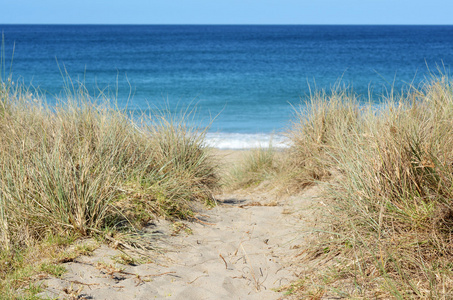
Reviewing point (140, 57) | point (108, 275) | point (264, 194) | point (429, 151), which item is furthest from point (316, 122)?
point (140, 57)

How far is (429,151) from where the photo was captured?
2.89 metres

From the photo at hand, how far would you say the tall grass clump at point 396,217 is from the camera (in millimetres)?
2508

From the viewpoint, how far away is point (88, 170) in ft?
10.6

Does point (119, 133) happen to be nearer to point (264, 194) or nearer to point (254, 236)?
point (254, 236)

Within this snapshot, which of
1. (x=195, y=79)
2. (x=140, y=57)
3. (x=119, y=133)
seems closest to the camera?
(x=119, y=133)

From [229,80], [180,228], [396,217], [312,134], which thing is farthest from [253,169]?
[229,80]

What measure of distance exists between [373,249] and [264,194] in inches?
115

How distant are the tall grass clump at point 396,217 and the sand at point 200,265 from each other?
0.41 m

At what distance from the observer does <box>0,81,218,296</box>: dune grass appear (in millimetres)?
3152

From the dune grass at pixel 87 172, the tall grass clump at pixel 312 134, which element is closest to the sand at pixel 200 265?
the dune grass at pixel 87 172

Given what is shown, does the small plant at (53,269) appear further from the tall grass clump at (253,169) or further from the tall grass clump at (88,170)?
the tall grass clump at (253,169)

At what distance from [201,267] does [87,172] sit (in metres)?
1.14

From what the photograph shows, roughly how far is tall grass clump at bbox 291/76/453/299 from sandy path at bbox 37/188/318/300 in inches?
18.3

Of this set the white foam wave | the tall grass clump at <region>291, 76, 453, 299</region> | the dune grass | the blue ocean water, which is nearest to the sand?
the dune grass
